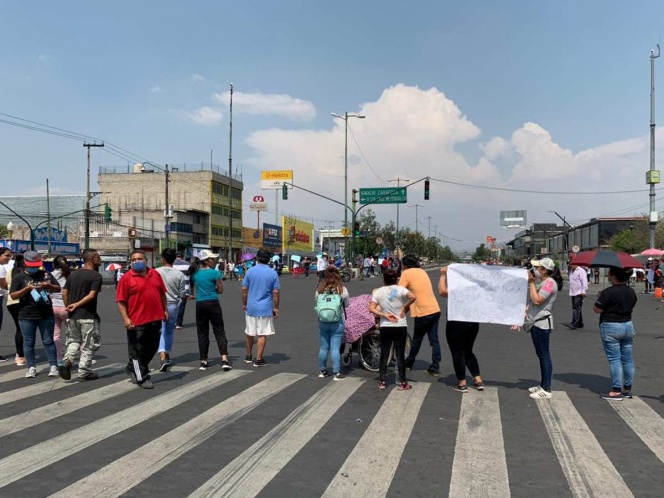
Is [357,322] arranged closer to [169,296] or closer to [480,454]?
[169,296]

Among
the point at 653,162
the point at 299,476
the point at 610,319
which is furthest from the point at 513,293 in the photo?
the point at 653,162

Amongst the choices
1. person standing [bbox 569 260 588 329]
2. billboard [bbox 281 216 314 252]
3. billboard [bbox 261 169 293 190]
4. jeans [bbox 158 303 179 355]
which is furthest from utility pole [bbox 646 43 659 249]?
billboard [bbox 281 216 314 252]

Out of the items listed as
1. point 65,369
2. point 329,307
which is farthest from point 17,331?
point 329,307

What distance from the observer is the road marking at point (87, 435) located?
4480 millimetres

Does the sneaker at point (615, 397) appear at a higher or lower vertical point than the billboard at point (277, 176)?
lower

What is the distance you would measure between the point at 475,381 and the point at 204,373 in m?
3.91

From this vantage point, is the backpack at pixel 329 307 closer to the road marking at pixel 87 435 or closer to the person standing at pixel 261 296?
the person standing at pixel 261 296

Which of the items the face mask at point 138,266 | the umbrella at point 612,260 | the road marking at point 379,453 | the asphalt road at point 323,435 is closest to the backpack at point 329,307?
the asphalt road at point 323,435

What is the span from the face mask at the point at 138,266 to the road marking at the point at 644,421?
6038 mm

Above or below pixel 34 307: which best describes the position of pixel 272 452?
below

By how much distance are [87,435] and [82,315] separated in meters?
2.54

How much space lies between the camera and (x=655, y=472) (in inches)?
175

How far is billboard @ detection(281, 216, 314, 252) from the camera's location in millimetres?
92625

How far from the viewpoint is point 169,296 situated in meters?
8.77
